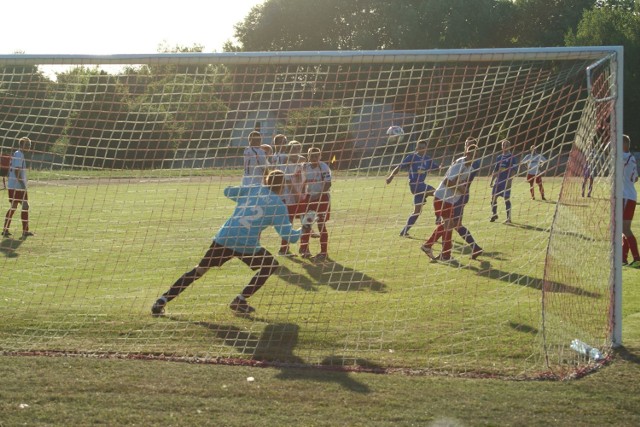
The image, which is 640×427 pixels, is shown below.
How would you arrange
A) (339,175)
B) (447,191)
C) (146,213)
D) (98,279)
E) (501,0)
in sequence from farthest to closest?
(501,0), (146,213), (339,175), (447,191), (98,279)

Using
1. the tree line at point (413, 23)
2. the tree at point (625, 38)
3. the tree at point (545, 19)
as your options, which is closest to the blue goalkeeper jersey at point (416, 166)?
the tree at point (625, 38)

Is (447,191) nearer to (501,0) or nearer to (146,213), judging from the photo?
(146,213)

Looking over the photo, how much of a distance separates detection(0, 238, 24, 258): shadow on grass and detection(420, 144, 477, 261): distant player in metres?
7.01

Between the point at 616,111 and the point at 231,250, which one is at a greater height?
the point at 616,111

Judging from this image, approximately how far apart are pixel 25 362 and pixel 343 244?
9.08 meters

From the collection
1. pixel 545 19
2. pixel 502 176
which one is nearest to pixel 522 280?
pixel 502 176

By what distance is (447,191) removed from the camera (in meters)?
12.4

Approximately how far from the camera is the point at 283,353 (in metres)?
7.50

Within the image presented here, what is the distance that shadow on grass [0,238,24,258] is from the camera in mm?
14141

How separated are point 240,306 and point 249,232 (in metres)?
0.94

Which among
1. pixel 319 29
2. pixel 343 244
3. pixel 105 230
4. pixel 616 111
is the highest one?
pixel 319 29

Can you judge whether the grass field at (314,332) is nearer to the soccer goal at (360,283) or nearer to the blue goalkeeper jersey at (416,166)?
the soccer goal at (360,283)

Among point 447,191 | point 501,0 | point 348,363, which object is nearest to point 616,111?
point 348,363

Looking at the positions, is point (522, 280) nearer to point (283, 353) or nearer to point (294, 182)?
point (294, 182)
